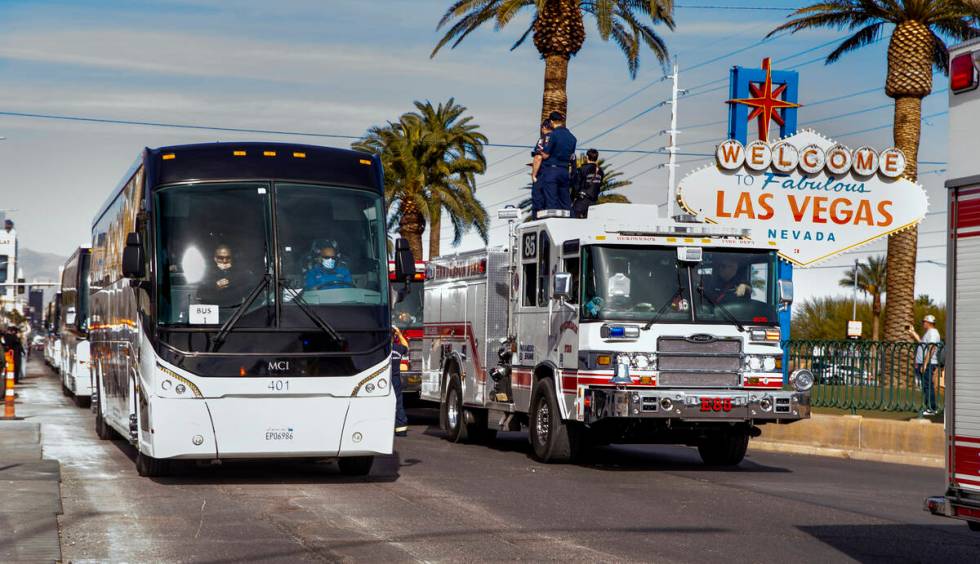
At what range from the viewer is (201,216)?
551 inches

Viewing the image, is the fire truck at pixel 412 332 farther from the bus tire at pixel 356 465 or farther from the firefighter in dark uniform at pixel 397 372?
the bus tire at pixel 356 465

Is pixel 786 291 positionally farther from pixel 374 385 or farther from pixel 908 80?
pixel 908 80

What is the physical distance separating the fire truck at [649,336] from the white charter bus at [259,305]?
2840 mm

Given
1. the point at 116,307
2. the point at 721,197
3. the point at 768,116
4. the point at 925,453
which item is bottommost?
the point at 925,453

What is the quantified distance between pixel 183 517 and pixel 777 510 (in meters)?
5.21

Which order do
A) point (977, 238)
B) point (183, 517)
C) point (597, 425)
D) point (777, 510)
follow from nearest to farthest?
point (977, 238) → point (183, 517) → point (777, 510) → point (597, 425)

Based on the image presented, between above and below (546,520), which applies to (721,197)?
above

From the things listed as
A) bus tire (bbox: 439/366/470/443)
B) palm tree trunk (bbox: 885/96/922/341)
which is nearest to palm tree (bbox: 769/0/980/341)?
palm tree trunk (bbox: 885/96/922/341)

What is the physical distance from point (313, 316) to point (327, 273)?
0.49m

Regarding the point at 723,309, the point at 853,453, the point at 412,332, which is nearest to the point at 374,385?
the point at 723,309

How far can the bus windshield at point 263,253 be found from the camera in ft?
44.9

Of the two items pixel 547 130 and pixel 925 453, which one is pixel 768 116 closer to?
pixel 547 130

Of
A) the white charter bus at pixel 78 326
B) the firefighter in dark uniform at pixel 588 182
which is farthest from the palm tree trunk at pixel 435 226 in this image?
the firefighter in dark uniform at pixel 588 182

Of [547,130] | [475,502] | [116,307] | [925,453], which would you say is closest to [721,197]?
[547,130]
